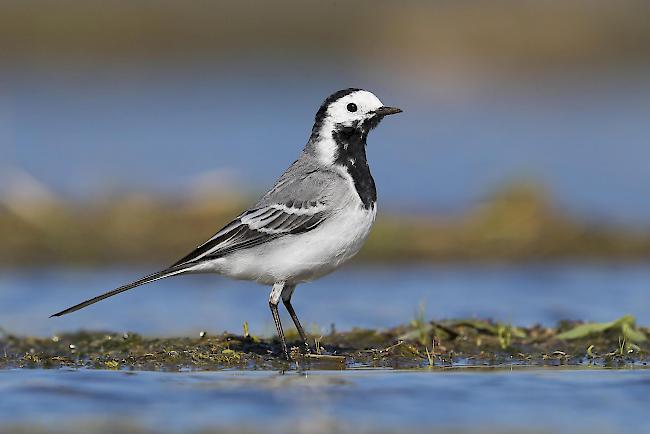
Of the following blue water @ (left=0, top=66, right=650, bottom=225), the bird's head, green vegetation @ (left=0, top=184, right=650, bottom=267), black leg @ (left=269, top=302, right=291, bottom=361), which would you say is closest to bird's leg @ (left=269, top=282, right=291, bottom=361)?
black leg @ (left=269, top=302, right=291, bottom=361)

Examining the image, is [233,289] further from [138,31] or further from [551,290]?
[138,31]

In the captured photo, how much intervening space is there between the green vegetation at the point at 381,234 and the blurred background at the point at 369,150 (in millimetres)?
31

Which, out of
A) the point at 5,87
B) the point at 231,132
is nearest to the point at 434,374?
the point at 231,132

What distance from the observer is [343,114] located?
11531 mm

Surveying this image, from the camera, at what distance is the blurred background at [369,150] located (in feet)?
50.6

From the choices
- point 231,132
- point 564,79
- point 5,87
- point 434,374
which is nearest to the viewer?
point 434,374

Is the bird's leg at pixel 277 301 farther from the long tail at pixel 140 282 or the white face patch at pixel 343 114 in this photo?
the white face patch at pixel 343 114

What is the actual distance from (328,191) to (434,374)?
1881 mm

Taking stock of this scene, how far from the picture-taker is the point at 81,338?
12375 millimetres

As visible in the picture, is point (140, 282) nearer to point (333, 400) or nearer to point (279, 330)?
point (279, 330)

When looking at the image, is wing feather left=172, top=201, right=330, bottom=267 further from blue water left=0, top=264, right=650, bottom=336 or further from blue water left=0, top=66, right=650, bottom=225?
blue water left=0, top=66, right=650, bottom=225

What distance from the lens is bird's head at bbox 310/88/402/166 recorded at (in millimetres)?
11508

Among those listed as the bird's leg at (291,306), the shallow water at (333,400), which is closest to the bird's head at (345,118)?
the bird's leg at (291,306)

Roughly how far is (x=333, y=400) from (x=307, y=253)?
195 cm
